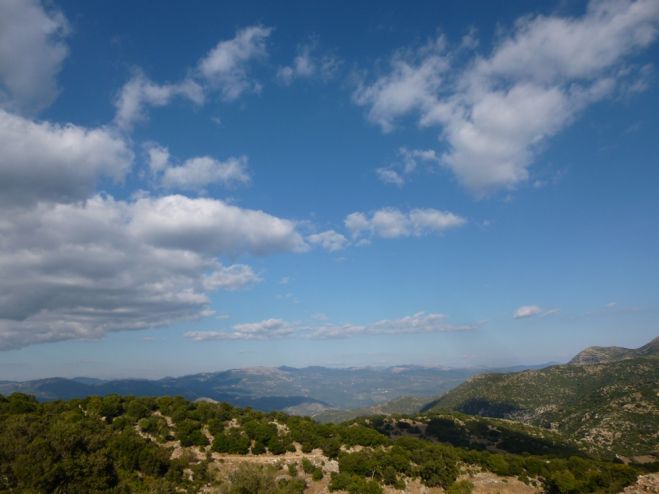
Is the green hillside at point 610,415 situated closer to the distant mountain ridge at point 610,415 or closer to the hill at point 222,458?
the distant mountain ridge at point 610,415

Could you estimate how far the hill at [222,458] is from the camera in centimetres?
2994

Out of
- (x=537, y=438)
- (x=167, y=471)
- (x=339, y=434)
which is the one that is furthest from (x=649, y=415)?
(x=167, y=471)

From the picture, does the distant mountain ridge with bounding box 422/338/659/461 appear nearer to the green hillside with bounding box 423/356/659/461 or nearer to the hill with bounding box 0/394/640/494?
the green hillside with bounding box 423/356/659/461

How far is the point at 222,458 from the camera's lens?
4391 centimetres

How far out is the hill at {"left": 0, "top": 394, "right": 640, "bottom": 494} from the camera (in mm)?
29938

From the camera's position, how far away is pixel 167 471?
36.9 m

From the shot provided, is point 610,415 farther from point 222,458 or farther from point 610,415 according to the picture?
point 222,458

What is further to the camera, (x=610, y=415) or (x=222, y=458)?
(x=610, y=415)

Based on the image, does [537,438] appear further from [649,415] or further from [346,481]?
[346,481]

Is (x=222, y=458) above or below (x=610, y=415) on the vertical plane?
above

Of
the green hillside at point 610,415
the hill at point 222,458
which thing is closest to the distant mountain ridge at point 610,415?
the green hillside at point 610,415

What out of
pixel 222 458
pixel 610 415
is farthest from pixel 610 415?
pixel 222 458

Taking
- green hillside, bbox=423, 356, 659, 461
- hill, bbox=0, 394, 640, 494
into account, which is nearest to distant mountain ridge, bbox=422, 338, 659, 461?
green hillside, bbox=423, 356, 659, 461

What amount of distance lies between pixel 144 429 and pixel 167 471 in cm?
1198
